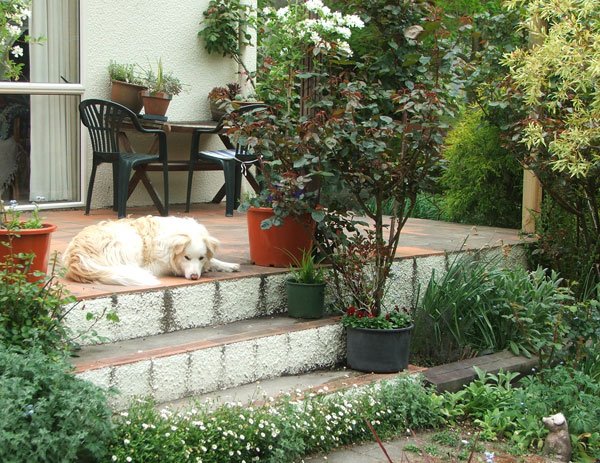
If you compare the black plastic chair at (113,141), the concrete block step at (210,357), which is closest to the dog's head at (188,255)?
the concrete block step at (210,357)

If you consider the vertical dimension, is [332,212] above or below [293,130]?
below

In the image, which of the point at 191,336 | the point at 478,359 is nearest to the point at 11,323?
the point at 191,336

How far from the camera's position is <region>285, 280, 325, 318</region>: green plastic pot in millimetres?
4719

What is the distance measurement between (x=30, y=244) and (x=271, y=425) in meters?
1.44

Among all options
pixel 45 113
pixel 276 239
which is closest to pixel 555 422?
pixel 276 239

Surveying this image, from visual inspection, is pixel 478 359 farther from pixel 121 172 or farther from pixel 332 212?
pixel 121 172

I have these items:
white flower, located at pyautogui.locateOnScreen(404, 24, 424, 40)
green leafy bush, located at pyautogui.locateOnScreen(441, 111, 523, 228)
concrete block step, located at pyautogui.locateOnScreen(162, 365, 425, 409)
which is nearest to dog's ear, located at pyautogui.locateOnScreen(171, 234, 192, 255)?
concrete block step, located at pyautogui.locateOnScreen(162, 365, 425, 409)

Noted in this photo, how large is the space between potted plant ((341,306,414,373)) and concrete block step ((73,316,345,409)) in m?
0.15

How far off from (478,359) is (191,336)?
186 centimetres

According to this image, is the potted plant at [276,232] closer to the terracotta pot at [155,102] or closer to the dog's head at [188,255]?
the dog's head at [188,255]

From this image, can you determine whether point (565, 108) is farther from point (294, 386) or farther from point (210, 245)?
point (294, 386)

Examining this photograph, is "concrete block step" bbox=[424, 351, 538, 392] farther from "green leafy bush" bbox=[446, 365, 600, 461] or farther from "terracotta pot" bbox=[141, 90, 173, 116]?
"terracotta pot" bbox=[141, 90, 173, 116]

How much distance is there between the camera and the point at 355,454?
12.2 ft

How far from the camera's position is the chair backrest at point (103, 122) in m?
6.64
